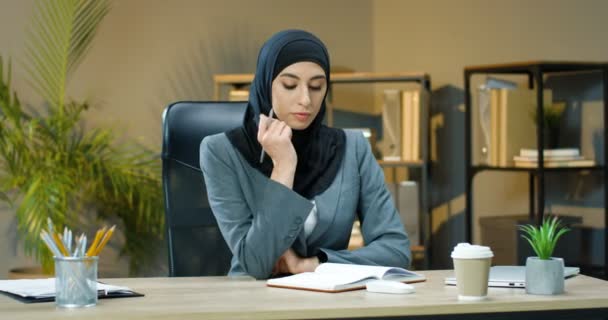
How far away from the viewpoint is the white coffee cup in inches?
64.2

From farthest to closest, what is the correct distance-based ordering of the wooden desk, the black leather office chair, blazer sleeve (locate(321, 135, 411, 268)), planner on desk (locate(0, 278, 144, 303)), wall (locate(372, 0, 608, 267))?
wall (locate(372, 0, 608, 267)) → the black leather office chair → blazer sleeve (locate(321, 135, 411, 268)) → planner on desk (locate(0, 278, 144, 303)) → the wooden desk

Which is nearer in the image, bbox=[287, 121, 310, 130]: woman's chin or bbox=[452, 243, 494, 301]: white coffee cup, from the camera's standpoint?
bbox=[452, 243, 494, 301]: white coffee cup

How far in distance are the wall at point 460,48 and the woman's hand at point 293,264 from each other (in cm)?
220

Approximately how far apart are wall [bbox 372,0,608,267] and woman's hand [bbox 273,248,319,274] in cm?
220

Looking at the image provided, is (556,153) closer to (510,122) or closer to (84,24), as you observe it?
(510,122)

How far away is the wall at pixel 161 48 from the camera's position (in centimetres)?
406

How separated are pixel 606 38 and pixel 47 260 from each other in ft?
8.03

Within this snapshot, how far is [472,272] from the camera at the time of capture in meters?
1.63

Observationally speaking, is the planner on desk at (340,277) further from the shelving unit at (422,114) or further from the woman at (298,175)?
the shelving unit at (422,114)

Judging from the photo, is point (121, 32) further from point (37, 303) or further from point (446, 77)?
point (37, 303)

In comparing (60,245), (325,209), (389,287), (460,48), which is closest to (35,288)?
(60,245)

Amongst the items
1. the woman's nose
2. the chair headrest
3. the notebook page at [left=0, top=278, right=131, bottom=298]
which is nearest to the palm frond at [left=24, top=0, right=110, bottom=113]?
the chair headrest

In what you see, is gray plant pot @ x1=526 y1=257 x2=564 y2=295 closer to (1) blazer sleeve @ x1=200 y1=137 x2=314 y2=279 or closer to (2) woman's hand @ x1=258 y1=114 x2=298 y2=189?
(1) blazer sleeve @ x1=200 y1=137 x2=314 y2=279

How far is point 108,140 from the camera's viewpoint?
3879mm
